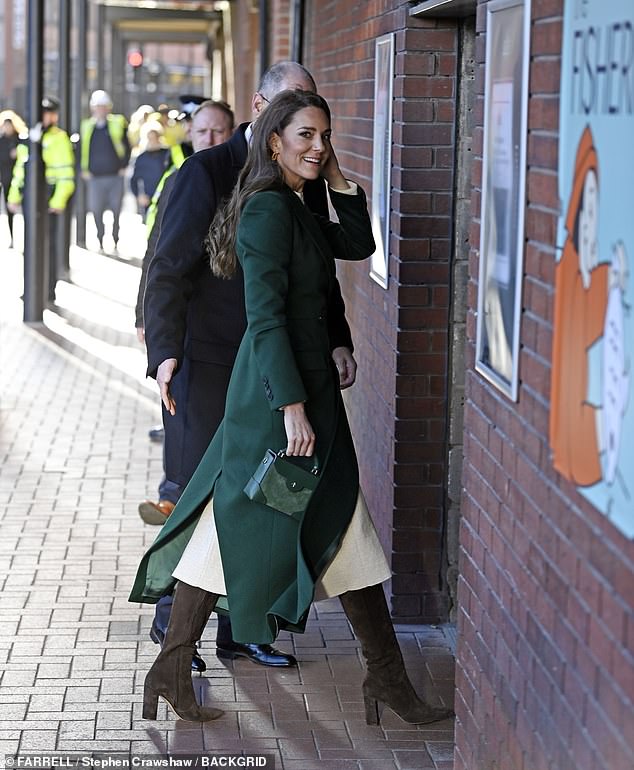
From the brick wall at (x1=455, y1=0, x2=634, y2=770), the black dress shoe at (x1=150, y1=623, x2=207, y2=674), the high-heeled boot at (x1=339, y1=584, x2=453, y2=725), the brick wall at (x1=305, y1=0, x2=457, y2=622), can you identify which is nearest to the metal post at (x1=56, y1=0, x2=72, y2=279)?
the brick wall at (x1=305, y1=0, x2=457, y2=622)

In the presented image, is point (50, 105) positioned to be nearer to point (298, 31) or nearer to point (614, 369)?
point (298, 31)

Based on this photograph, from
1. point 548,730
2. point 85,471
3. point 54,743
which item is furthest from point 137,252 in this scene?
point 548,730

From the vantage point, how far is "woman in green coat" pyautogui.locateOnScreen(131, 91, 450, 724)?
3.92 meters

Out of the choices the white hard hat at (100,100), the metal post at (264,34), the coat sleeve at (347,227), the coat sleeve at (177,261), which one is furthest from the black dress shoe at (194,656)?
the white hard hat at (100,100)

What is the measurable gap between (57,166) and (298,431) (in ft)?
37.2

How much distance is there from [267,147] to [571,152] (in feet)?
4.82

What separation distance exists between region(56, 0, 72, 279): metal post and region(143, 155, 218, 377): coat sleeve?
10.6m

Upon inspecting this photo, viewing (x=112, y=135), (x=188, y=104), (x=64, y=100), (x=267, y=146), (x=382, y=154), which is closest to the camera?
(x=267, y=146)

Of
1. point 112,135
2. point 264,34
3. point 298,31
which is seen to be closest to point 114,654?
point 298,31

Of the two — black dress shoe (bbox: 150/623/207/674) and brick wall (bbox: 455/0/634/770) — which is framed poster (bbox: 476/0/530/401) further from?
black dress shoe (bbox: 150/623/207/674)

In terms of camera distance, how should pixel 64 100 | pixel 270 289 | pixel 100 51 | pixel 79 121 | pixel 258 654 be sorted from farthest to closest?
pixel 100 51 < pixel 79 121 < pixel 64 100 < pixel 258 654 < pixel 270 289

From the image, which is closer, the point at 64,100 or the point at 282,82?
the point at 282,82

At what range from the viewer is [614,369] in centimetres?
240

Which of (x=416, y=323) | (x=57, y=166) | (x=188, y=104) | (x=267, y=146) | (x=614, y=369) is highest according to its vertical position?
(x=188, y=104)
